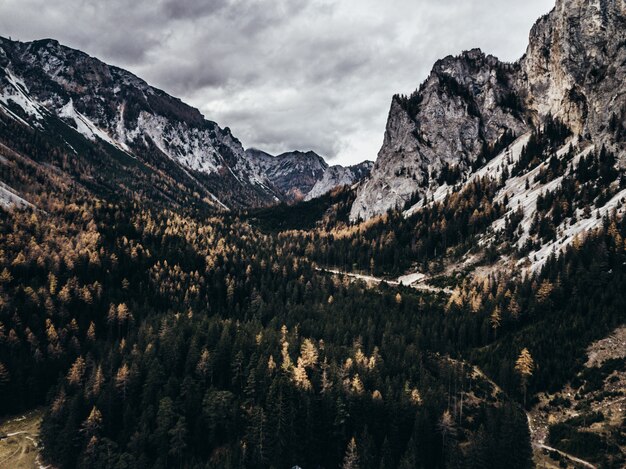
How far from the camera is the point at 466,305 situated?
126m

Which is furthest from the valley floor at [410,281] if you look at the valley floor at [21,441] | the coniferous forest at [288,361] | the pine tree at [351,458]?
the valley floor at [21,441]

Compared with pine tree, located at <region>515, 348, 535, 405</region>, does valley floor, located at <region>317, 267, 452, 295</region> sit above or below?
above

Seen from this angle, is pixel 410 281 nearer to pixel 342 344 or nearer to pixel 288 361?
pixel 342 344

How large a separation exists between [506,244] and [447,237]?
35.8m

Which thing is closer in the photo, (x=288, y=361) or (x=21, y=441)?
(x=21, y=441)

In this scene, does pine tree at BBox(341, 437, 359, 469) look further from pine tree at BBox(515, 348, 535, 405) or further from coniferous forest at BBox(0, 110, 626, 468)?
pine tree at BBox(515, 348, 535, 405)

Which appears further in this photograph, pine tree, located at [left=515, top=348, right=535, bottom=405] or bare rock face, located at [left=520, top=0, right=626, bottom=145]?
bare rock face, located at [left=520, top=0, right=626, bottom=145]

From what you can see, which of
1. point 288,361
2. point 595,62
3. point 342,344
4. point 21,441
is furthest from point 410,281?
point 21,441

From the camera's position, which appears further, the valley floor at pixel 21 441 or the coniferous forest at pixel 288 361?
the valley floor at pixel 21 441

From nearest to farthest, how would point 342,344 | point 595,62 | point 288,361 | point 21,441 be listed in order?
point 21,441
point 288,361
point 342,344
point 595,62

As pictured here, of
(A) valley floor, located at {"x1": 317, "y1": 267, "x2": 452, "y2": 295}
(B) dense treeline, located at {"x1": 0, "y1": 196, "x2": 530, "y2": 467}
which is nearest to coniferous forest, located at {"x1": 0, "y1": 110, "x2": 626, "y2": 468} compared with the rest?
(B) dense treeline, located at {"x1": 0, "y1": 196, "x2": 530, "y2": 467}

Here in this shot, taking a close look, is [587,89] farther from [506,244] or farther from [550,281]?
[550,281]

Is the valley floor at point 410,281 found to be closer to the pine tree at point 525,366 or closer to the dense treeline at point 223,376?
the dense treeline at point 223,376

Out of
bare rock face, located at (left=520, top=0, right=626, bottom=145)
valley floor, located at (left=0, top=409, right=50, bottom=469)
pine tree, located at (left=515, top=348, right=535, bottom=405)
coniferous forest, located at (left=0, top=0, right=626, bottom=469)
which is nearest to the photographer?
coniferous forest, located at (left=0, top=0, right=626, bottom=469)
